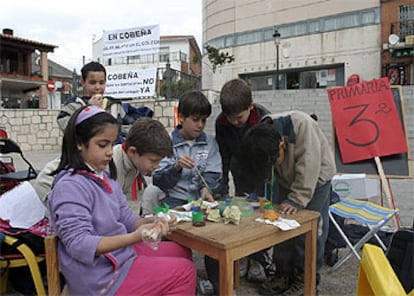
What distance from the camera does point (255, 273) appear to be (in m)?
2.75

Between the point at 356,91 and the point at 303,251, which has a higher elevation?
the point at 356,91

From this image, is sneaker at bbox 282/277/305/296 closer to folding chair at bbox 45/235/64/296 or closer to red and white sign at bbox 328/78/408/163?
folding chair at bbox 45/235/64/296

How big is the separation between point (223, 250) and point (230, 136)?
52.1 inches

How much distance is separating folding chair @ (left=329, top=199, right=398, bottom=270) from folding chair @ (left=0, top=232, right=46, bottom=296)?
6.83ft

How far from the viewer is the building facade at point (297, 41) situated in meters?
19.1

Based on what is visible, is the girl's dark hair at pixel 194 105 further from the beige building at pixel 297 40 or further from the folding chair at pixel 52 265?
the beige building at pixel 297 40

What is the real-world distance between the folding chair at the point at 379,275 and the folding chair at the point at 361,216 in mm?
1153

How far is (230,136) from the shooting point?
2754 mm

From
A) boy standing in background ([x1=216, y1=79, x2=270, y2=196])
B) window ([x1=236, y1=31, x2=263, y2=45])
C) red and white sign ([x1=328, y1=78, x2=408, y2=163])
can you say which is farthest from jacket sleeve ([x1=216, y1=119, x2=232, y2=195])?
window ([x1=236, y1=31, x2=263, y2=45])

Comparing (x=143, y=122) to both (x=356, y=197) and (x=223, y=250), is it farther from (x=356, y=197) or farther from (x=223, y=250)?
(x=356, y=197)

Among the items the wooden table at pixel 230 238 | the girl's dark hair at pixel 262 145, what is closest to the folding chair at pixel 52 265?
the wooden table at pixel 230 238

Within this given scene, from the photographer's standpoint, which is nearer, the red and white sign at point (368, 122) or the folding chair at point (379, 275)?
the folding chair at point (379, 275)

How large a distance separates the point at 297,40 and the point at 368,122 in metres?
18.8

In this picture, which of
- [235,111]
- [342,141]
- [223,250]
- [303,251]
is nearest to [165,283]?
[223,250]
